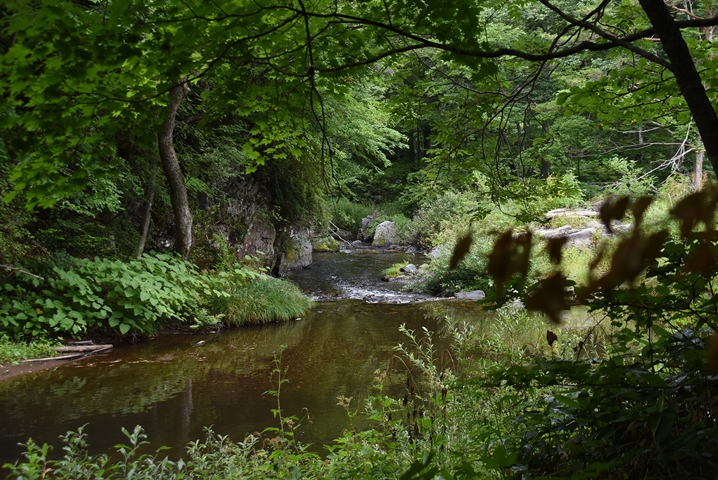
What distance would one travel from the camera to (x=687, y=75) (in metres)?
1.82

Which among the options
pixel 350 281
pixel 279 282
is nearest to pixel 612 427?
pixel 279 282

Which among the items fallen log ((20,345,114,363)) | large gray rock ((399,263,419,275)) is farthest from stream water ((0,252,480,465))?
large gray rock ((399,263,419,275))

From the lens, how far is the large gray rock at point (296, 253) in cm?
1238

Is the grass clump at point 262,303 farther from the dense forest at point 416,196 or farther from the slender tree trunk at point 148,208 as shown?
the slender tree trunk at point 148,208

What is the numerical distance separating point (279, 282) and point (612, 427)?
808 centimetres

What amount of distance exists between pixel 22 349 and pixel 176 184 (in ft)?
10.3

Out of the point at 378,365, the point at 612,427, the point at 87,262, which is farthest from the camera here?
the point at 87,262

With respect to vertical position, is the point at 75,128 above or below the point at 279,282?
above

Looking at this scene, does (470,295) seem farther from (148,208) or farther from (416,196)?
(148,208)

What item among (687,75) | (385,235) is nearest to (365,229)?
(385,235)

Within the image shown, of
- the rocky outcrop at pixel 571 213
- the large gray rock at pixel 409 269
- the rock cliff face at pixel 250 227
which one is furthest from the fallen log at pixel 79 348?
the rocky outcrop at pixel 571 213

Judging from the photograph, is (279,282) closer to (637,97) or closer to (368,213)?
(637,97)

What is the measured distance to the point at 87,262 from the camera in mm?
6523

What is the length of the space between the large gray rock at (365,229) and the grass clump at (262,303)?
1356 centimetres
